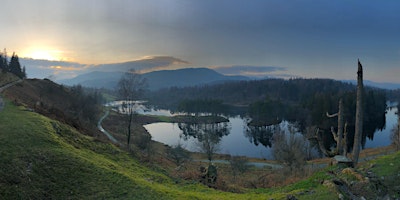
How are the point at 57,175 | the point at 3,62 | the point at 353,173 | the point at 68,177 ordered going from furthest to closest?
the point at 3,62, the point at 353,173, the point at 68,177, the point at 57,175

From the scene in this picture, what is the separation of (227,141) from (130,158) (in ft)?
195

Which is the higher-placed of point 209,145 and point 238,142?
point 209,145

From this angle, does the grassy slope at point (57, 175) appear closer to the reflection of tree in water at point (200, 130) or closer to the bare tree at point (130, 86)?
the bare tree at point (130, 86)

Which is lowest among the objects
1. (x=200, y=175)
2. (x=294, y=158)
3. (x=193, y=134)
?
(x=193, y=134)

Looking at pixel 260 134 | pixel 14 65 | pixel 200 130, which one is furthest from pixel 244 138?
pixel 14 65

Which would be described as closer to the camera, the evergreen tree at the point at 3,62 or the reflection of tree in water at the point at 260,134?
the reflection of tree in water at the point at 260,134

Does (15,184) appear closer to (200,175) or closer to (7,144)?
(7,144)

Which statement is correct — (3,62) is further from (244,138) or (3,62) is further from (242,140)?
(244,138)

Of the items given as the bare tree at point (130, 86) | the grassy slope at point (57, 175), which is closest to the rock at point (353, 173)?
the grassy slope at point (57, 175)

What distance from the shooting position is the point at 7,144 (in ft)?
42.4

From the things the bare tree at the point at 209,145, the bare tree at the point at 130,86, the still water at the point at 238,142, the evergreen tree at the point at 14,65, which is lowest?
the still water at the point at 238,142

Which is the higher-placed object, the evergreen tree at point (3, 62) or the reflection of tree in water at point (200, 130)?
the evergreen tree at point (3, 62)

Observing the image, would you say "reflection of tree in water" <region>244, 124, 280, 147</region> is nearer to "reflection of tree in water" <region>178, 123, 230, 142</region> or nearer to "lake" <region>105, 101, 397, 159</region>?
"lake" <region>105, 101, 397, 159</region>

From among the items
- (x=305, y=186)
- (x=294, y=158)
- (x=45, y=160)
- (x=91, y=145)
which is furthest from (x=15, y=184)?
(x=294, y=158)
